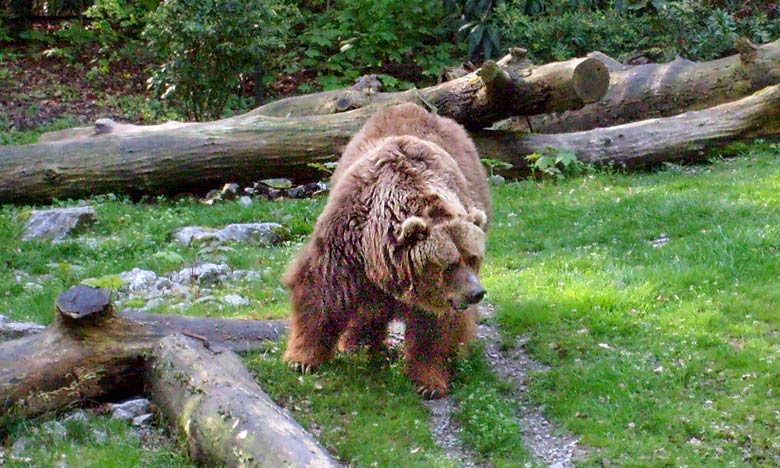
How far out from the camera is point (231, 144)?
1263cm

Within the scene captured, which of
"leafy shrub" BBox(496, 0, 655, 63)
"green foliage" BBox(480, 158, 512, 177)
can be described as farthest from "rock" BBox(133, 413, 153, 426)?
"leafy shrub" BBox(496, 0, 655, 63)

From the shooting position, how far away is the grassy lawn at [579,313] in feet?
19.4

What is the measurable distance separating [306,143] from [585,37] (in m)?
8.49

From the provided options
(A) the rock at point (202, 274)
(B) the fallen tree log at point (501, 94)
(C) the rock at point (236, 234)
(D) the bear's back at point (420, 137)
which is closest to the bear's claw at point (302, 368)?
(D) the bear's back at point (420, 137)

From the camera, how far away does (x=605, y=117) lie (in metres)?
14.9

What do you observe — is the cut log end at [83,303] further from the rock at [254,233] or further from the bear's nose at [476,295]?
the rock at [254,233]

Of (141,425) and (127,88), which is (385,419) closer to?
(141,425)

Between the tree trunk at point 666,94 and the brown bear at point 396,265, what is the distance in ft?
26.8

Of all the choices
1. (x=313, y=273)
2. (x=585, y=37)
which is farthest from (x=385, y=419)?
(x=585, y=37)

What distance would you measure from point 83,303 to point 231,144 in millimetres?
6844

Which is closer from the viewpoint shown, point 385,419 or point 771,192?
point 385,419

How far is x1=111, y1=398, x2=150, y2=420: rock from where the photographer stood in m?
6.00

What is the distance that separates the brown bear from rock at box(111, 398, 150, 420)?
3.78 ft

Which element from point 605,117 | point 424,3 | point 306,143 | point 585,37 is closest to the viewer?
point 306,143
